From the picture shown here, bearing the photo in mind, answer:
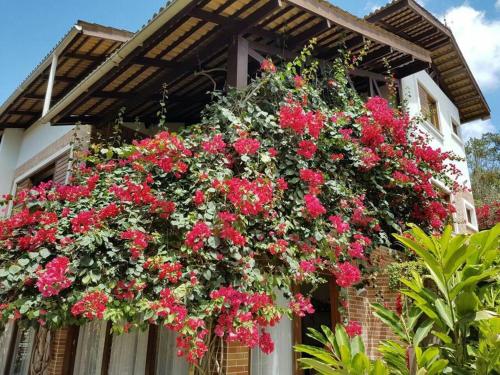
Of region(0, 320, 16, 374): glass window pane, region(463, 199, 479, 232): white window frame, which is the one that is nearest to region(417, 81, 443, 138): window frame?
region(463, 199, 479, 232): white window frame

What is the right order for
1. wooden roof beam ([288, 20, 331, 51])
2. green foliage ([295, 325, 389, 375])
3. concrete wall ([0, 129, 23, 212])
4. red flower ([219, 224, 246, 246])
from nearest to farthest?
green foliage ([295, 325, 389, 375])
red flower ([219, 224, 246, 246])
wooden roof beam ([288, 20, 331, 51])
concrete wall ([0, 129, 23, 212])

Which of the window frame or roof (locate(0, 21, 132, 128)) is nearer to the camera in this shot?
roof (locate(0, 21, 132, 128))

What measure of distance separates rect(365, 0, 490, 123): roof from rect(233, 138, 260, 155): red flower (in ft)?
23.4

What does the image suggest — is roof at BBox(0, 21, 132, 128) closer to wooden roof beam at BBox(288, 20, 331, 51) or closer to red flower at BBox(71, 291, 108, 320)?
wooden roof beam at BBox(288, 20, 331, 51)

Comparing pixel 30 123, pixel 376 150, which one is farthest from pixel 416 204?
pixel 30 123

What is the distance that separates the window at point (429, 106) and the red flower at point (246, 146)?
788 cm

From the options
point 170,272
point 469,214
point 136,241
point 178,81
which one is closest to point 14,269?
point 136,241

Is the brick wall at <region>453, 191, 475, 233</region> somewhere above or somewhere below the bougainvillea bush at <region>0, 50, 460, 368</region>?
above

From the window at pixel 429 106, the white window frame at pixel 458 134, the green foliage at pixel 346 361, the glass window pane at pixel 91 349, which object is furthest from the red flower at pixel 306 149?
the white window frame at pixel 458 134

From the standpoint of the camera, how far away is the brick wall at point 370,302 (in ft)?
20.0

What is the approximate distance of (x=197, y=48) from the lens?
632cm

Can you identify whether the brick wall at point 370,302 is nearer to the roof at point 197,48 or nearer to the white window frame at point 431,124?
the roof at point 197,48

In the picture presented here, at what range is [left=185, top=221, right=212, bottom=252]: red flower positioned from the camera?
12.6 feet

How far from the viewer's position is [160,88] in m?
7.41
